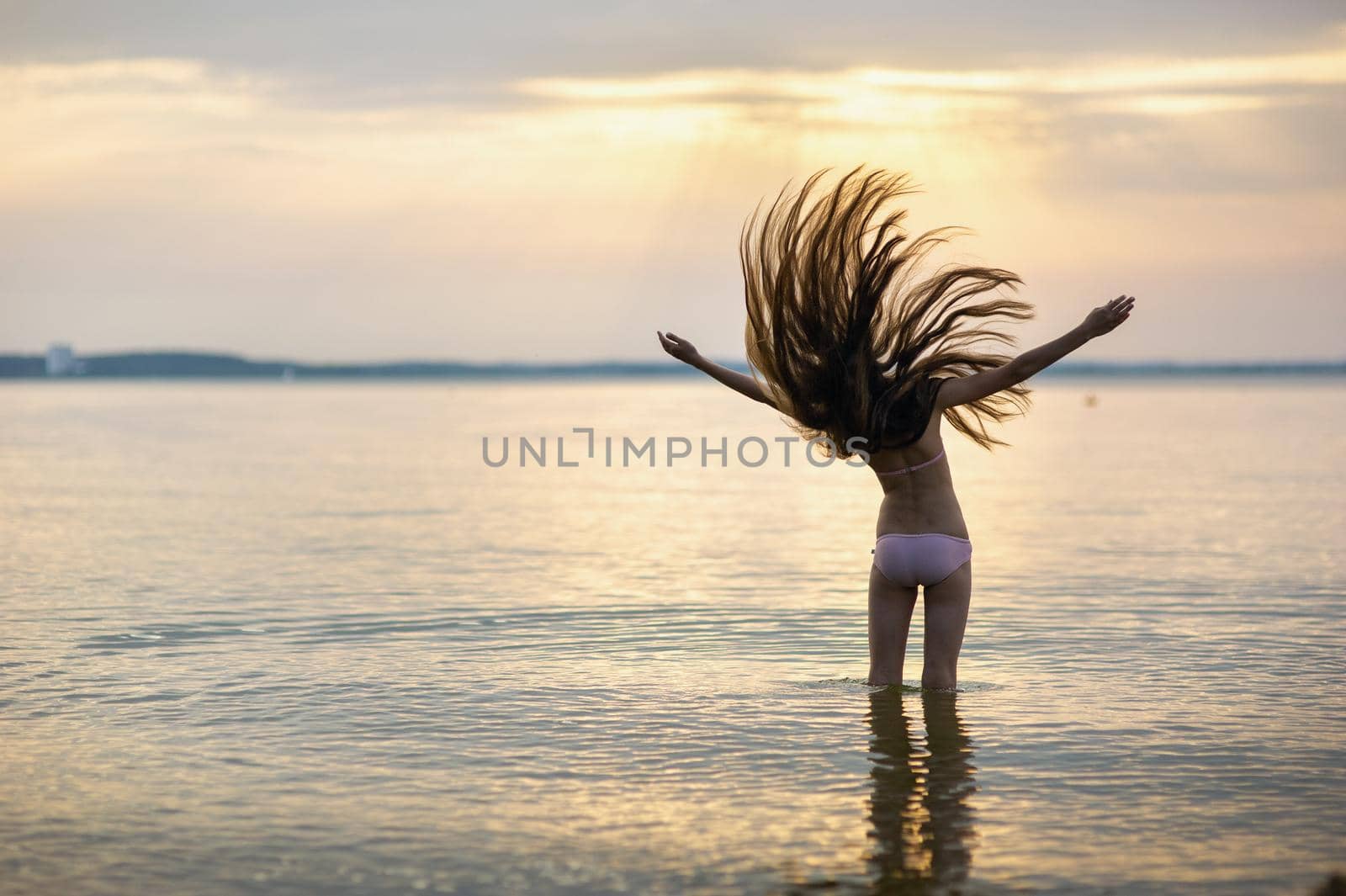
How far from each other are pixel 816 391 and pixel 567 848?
2.82 metres

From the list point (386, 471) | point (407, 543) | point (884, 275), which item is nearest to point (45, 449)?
point (386, 471)

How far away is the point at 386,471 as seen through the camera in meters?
31.2

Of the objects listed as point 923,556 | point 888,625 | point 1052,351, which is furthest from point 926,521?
point 1052,351

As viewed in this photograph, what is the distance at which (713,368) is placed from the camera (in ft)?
24.9

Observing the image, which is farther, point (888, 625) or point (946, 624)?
point (888, 625)

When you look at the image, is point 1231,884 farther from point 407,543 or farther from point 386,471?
point 386,471

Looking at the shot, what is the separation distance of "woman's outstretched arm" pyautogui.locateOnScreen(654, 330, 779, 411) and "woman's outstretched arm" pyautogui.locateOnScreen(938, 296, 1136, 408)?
110 cm

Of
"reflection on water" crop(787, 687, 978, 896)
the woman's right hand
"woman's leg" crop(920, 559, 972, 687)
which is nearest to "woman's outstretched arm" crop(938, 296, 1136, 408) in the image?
the woman's right hand

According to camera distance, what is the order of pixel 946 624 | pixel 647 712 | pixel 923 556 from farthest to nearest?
pixel 647 712
pixel 946 624
pixel 923 556

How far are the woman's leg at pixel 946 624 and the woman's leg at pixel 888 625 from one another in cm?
12

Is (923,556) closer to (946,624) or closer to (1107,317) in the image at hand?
(946,624)

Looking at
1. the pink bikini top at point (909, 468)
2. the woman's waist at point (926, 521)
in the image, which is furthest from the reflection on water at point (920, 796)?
the pink bikini top at point (909, 468)

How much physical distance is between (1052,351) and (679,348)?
78.3 inches

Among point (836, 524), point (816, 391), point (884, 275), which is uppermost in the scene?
point (884, 275)
